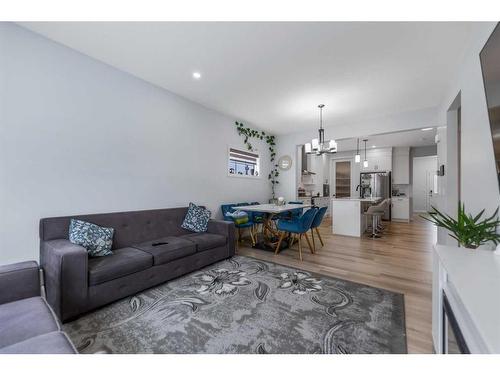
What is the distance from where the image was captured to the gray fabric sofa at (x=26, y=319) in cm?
90

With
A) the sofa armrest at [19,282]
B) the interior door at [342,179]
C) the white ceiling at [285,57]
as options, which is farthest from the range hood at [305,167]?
the sofa armrest at [19,282]

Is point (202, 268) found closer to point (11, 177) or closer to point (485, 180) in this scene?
point (11, 177)

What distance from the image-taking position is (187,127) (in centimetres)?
370

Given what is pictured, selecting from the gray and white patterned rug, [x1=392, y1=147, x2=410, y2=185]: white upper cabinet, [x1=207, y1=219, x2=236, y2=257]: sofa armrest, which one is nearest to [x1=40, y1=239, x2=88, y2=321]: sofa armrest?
the gray and white patterned rug

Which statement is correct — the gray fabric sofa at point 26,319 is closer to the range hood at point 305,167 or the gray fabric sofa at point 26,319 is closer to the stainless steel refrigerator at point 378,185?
the range hood at point 305,167

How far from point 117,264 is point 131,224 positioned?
2.57ft

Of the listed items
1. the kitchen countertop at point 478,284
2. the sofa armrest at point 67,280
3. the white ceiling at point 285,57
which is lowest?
the sofa armrest at point 67,280

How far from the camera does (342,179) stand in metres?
8.35

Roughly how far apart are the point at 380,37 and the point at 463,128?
1253 millimetres

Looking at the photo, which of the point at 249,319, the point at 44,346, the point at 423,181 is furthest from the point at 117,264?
the point at 423,181

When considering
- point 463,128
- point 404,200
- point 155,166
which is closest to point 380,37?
point 463,128

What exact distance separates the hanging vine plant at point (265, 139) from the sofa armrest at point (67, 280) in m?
3.73

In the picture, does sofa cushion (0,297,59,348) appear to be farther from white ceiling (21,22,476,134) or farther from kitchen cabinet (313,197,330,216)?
kitchen cabinet (313,197,330,216)

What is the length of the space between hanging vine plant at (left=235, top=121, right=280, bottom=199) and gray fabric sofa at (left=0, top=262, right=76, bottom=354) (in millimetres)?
4052
